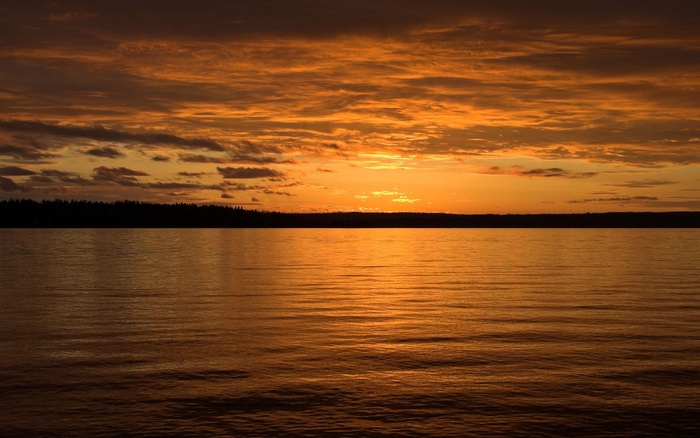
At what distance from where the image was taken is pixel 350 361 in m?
24.0

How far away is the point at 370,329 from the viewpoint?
30797mm

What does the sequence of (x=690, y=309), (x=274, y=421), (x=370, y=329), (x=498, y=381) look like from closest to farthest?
(x=274, y=421), (x=498, y=381), (x=370, y=329), (x=690, y=309)

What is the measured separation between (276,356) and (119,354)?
5.51 m

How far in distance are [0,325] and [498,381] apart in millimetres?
22404

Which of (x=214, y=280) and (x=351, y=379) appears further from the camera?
(x=214, y=280)

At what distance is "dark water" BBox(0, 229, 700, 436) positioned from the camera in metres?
17.4

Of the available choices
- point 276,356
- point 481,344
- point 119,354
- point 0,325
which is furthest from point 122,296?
point 481,344

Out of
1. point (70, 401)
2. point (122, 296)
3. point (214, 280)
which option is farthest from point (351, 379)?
point (214, 280)

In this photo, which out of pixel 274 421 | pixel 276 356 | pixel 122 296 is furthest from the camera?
pixel 122 296

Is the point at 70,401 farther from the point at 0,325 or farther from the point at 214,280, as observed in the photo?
the point at 214,280

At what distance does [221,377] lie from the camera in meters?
21.8

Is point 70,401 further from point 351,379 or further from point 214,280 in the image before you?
point 214,280

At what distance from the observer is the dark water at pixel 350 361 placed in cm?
1742

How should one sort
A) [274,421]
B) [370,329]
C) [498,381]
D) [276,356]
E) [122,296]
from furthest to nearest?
[122,296] → [370,329] → [276,356] → [498,381] → [274,421]
